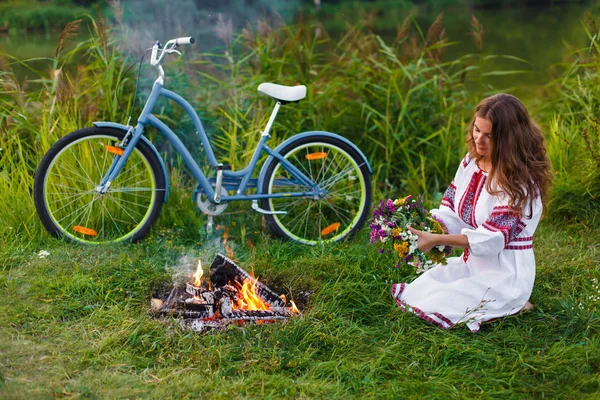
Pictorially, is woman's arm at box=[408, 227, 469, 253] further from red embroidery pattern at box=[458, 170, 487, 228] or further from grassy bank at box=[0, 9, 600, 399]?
grassy bank at box=[0, 9, 600, 399]

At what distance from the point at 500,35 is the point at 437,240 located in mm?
10501

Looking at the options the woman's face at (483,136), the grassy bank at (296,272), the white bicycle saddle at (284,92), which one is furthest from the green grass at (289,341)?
the white bicycle saddle at (284,92)

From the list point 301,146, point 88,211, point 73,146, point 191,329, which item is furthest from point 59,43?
point 191,329

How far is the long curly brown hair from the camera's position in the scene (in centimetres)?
329

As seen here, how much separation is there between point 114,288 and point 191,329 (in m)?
0.66

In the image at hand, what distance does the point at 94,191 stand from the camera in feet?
14.1

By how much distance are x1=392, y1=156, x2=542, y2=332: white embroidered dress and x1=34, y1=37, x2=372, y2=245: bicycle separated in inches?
44.2

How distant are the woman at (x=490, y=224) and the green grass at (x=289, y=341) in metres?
0.11

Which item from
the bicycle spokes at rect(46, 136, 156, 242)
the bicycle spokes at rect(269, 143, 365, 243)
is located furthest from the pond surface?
the bicycle spokes at rect(269, 143, 365, 243)

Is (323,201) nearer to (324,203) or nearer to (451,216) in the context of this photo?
(324,203)

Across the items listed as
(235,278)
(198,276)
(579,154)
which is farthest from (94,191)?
(579,154)

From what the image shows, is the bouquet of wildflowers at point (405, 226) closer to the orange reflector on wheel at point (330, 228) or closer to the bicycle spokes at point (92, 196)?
the orange reflector on wheel at point (330, 228)

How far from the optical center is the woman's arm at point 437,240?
132 inches

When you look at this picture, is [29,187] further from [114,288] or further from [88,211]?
[114,288]
